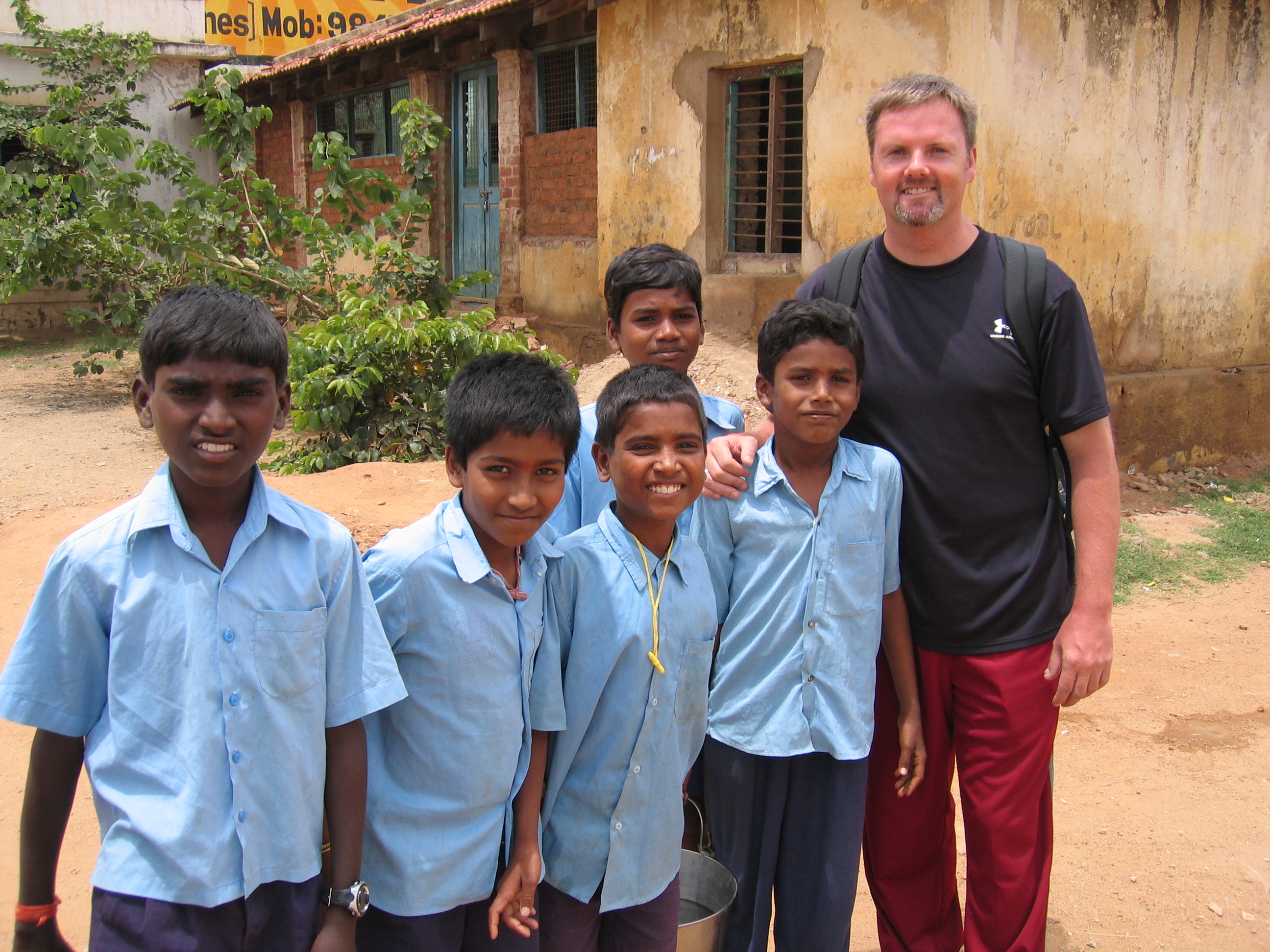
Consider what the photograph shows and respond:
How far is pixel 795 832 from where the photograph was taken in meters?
2.18

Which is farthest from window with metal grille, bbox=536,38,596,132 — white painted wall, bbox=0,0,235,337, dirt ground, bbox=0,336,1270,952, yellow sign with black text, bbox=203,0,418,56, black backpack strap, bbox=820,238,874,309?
black backpack strap, bbox=820,238,874,309

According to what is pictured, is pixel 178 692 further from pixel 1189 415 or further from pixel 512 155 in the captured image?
pixel 512 155

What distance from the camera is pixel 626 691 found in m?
1.88

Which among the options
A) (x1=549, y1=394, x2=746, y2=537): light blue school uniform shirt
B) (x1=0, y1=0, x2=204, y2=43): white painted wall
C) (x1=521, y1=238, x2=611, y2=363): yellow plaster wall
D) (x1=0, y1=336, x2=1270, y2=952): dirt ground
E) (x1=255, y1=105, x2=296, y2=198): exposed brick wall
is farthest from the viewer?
(x1=0, y1=0, x2=204, y2=43): white painted wall

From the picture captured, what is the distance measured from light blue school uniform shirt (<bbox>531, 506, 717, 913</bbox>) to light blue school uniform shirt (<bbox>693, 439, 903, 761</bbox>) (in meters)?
0.28

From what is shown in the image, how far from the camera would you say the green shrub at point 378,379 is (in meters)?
6.94

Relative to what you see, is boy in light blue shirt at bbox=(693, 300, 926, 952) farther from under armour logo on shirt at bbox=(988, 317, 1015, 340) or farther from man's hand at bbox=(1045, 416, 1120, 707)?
man's hand at bbox=(1045, 416, 1120, 707)

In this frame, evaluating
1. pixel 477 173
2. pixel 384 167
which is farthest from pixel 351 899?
pixel 384 167

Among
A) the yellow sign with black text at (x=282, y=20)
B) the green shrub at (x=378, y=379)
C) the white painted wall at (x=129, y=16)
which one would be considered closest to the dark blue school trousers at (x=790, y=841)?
the green shrub at (x=378, y=379)

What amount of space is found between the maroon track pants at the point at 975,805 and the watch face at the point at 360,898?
123cm

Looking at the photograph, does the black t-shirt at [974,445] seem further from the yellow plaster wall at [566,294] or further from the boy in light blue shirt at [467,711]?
the yellow plaster wall at [566,294]

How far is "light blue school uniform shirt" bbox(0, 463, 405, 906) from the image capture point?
1.45m

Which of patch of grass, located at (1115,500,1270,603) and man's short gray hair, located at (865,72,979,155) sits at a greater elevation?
man's short gray hair, located at (865,72,979,155)

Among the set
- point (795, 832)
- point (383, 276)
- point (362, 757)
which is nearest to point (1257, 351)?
point (383, 276)
